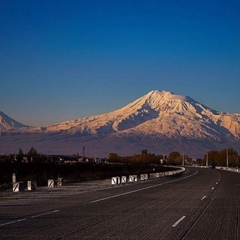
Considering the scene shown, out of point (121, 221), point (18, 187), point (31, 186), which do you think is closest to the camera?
point (121, 221)

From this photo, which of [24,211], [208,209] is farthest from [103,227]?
[208,209]

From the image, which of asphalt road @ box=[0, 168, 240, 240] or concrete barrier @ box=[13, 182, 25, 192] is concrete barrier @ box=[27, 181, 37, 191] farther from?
asphalt road @ box=[0, 168, 240, 240]

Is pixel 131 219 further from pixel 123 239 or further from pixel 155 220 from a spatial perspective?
pixel 123 239

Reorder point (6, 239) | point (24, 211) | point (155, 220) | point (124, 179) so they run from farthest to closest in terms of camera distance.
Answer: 1. point (124, 179)
2. point (24, 211)
3. point (155, 220)
4. point (6, 239)

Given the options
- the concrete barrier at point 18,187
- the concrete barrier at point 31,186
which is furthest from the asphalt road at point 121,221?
the concrete barrier at point 31,186

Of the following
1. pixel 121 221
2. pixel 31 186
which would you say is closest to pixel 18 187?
pixel 31 186

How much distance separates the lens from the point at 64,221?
17.9 metres

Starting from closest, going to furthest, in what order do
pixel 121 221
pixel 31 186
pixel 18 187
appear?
pixel 121 221 < pixel 18 187 < pixel 31 186

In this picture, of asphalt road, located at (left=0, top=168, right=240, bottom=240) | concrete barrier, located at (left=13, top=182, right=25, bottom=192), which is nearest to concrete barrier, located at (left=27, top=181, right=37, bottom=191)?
concrete barrier, located at (left=13, top=182, right=25, bottom=192)

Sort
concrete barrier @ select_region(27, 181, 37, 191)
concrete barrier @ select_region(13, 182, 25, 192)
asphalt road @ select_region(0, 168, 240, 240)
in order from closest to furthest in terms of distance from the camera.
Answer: asphalt road @ select_region(0, 168, 240, 240)
concrete barrier @ select_region(13, 182, 25, 192)
concrete barrier @ select_region(27, 181, 37, 191)

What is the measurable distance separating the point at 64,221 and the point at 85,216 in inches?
73.2

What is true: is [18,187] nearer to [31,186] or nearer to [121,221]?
[31,186]

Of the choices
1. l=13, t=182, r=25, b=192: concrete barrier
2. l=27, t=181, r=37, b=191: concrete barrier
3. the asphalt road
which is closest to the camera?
the asphalt road

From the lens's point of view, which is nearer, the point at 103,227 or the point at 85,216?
the point at 103,227
